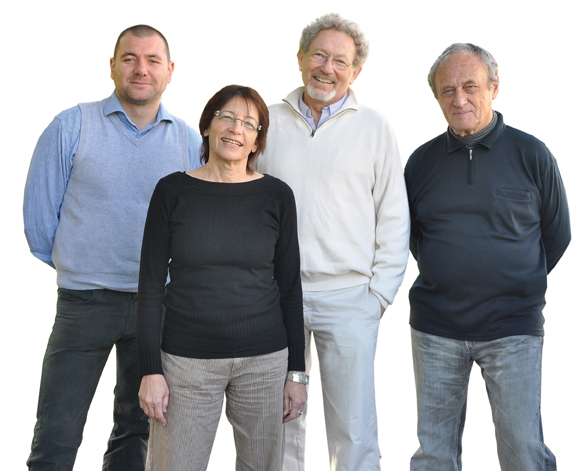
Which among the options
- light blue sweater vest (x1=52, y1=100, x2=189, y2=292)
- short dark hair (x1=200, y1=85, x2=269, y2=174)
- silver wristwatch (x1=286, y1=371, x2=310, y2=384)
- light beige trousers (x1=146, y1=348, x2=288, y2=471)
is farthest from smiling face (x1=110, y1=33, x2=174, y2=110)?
silver wristwatch (x1=286, y1=371, x2=310, y2=384)

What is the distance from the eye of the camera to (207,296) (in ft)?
5.83

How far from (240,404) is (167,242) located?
499 millimetres

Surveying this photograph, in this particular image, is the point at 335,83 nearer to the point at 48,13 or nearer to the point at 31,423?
the point at 31,423

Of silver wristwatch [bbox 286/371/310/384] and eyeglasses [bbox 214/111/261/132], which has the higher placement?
eyeglasses [bbox 214/111/261/132]

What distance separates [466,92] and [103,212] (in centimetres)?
126

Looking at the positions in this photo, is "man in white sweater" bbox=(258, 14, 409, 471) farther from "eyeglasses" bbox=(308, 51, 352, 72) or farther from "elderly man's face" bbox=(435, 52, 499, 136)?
"elderly man's face" bbox=(435, 52, 499, 136)

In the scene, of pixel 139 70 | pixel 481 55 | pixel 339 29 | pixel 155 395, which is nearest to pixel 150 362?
pixel 155 395

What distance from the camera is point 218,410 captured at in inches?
73.5

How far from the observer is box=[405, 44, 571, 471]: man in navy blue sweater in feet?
6.80

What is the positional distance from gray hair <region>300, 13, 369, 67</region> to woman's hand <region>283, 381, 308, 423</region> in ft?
3.71

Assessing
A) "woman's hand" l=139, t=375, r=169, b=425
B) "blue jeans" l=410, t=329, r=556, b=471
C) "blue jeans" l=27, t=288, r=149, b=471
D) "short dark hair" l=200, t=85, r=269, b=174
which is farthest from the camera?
"blue jeans" l=27, t=288, r=149, b=471

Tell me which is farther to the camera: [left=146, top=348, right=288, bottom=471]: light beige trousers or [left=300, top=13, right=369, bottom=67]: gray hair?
[left=300, top=13, right=369, bottom=67]: gray hair

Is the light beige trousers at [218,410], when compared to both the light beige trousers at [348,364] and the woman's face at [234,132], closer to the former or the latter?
the light beige trousers at [348,364]

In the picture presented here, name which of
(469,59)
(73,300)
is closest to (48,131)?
(73,300)
